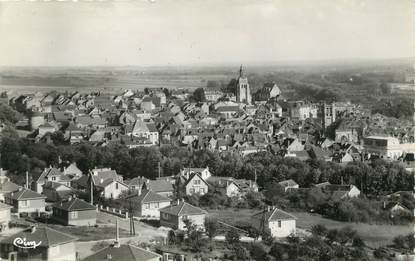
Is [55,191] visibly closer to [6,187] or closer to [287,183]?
[6,187]

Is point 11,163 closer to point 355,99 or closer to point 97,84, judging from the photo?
point 97,84

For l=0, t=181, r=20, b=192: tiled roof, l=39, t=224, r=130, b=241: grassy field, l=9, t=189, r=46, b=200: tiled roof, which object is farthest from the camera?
l=0, t=181, r=20, b=192: tiled roof

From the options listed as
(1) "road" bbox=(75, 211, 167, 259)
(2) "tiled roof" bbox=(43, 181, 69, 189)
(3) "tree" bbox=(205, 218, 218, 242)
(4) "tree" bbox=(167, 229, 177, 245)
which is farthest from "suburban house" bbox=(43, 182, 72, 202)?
(3) "tree" bbox=(205, 218, 218, 242)

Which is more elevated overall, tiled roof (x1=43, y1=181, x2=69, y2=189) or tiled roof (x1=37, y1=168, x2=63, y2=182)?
tiled roof (x1=37, y1=168, x2=63, y2=182)

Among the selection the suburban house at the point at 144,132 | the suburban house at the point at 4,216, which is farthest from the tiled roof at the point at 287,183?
the suburban house at the point at 4,216

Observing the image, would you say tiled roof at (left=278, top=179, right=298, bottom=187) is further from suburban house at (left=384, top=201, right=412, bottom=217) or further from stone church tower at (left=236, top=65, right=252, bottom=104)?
stone church tower at (left=236, top=65, right=252, bottom=104)
